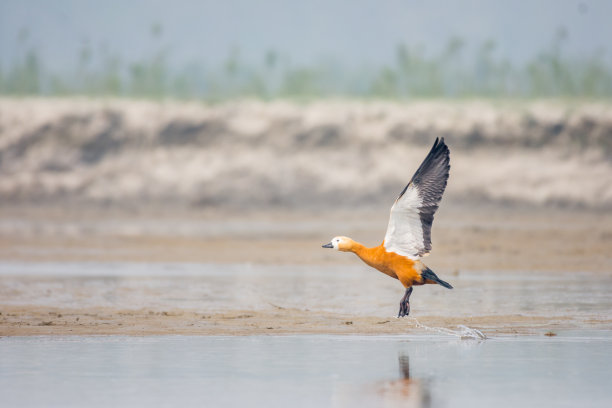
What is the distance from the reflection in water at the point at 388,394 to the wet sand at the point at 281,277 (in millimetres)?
3157

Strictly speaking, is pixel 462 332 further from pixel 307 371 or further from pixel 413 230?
pixel 307 371

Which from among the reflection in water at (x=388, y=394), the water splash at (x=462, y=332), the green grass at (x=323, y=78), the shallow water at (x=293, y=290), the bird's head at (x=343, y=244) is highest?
the green grass at (x=323, y=78)

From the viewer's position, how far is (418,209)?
37.5 ft

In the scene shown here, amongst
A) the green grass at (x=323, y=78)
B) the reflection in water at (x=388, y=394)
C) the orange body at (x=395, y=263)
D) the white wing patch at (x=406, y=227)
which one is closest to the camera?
the reflection in water at (x=388, y=394)

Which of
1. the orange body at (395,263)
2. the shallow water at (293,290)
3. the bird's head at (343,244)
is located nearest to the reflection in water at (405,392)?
the orange body at (395,263)

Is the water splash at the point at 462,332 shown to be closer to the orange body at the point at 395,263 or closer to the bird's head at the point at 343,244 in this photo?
the orange body at the point at 395,263

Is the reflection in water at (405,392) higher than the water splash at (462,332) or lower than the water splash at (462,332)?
lower

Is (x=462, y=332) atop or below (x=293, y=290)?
below

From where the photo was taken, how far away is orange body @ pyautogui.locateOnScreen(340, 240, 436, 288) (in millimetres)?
11609

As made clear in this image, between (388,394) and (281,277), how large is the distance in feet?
34.0

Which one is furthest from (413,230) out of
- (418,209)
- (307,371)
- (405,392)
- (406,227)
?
(405,392)

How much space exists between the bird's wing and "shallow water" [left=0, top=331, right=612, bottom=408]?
3.26ft

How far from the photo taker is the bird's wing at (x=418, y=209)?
1141 cm

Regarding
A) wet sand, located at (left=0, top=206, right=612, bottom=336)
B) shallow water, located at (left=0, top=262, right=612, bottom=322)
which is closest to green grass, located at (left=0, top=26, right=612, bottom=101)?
wet sand, located at (left=0, top=206, right=612, bottom=336)
